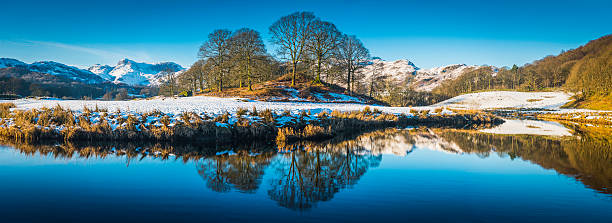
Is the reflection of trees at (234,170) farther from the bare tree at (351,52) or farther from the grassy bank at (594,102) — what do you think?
the grassy bank at (594,102)

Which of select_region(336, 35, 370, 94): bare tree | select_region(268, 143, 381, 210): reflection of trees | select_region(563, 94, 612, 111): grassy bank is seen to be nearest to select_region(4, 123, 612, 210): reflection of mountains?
select_region(268, 143, 381, 210): reflection of trees

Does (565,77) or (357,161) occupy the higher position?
(565,77)

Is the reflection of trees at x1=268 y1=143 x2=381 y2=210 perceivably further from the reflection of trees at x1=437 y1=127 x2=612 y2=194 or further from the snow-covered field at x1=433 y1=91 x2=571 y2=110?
the snow-covered field at x1=433 y1=91 x2=571 y2=110

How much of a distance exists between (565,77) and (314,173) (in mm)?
133794

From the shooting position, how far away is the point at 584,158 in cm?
1091

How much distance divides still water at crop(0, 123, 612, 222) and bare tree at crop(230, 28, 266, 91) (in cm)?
2826

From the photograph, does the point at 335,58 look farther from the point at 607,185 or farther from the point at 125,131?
the point at 607,185

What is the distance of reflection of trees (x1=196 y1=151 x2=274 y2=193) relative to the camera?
23.9 ft

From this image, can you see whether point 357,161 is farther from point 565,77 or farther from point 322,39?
point 565,77

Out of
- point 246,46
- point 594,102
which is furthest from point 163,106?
point 594,102

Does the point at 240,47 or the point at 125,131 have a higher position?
the point at 240,47

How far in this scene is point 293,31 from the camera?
38.2 m

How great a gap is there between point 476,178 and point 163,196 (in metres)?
8.64

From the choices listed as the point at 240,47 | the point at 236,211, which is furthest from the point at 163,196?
the point at 240,47
